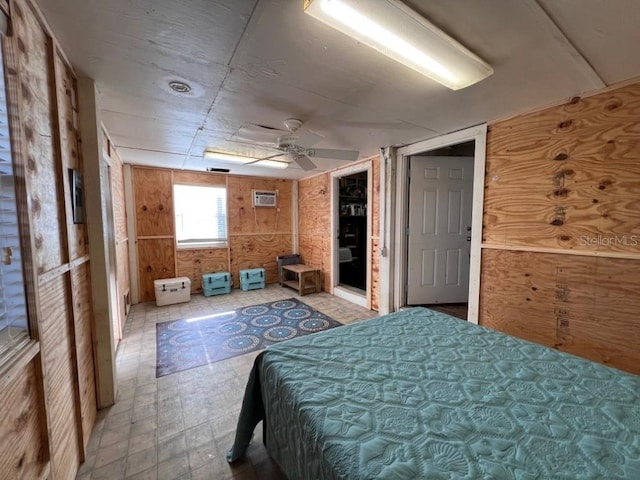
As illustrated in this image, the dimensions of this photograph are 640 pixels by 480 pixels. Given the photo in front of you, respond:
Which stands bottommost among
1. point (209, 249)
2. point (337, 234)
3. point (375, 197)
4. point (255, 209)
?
point (209, 249)

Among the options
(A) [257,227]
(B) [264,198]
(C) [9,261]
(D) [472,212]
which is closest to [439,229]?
(D) [472,212]

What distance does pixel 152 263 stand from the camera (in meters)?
4.45

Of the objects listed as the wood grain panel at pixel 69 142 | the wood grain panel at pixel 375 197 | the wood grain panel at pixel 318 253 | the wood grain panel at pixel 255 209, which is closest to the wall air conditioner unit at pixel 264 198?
the wood grain panel at pixel 255 209

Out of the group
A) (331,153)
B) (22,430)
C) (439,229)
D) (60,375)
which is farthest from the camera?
(439,229)

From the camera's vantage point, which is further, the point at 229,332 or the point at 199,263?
the point at 199,263

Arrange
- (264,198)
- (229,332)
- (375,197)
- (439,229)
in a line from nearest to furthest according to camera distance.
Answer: (229,332) → (439,229) → (375,197) → (264,198)

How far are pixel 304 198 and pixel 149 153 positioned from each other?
9.28 ft

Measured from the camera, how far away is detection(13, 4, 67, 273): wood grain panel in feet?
3.44

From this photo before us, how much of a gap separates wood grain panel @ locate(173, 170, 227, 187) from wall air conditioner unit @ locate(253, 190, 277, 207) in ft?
2.06

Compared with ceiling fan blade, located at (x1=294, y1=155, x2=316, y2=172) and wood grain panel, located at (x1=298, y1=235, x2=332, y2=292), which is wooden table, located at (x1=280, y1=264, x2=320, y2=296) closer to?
wood grain panel, located at (x1=298, y1=235, x2=332, y2=292)

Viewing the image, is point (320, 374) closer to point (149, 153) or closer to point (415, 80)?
point (415, 80)

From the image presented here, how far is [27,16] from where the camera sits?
1.10 metres

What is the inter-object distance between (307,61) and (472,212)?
2.36m

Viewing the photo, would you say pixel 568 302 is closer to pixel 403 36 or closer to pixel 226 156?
pixel 403 36
